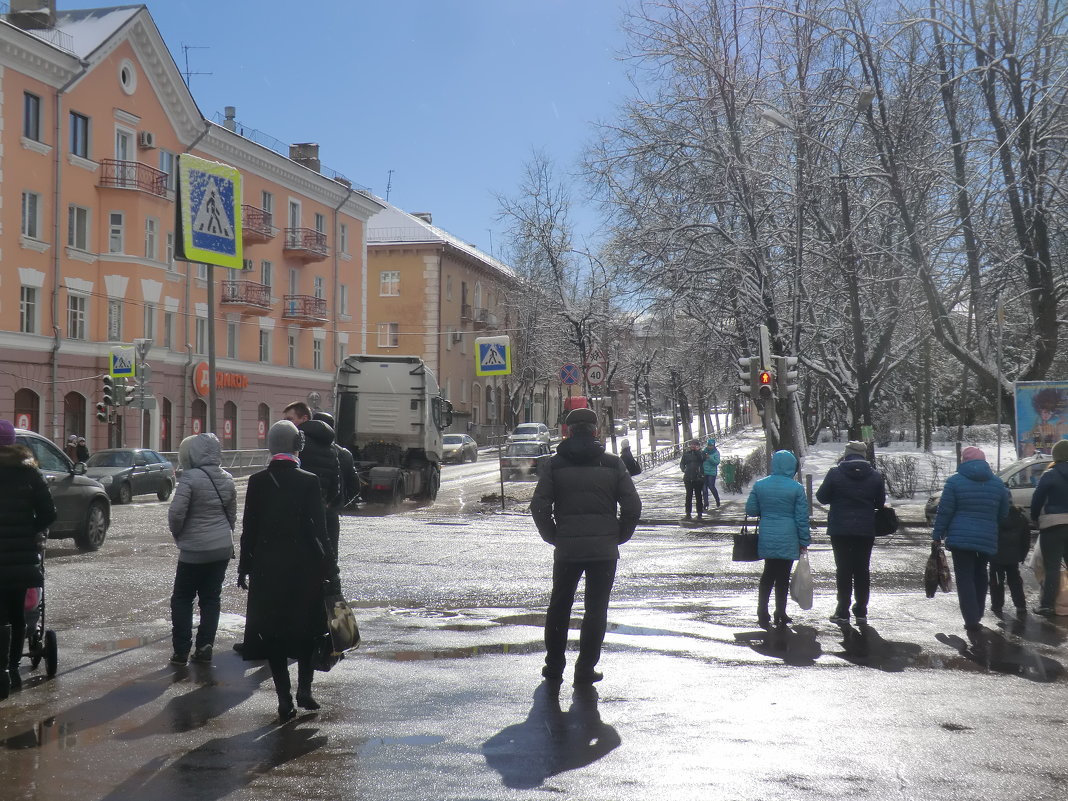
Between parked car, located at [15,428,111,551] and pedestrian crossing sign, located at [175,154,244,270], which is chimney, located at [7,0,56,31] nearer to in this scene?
parked car, located at [15,428,111,551]

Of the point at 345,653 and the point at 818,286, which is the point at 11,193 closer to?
the point at 818,286

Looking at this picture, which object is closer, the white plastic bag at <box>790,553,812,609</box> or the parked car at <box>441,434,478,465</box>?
the white plastic bag at <box>790,553,812,609</box>

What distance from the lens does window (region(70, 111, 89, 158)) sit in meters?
36.3

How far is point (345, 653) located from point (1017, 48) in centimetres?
→ 1953

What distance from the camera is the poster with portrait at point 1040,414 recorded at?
2202 cm

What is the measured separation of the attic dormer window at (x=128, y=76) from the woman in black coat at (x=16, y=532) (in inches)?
1365

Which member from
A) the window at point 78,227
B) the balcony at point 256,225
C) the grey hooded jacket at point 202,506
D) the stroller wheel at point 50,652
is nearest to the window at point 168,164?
the window at point 78,227

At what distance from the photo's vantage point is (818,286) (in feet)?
95.5

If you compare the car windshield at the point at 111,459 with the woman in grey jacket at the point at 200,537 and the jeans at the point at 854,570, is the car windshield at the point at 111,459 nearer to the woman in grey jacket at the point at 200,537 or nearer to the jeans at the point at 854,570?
the woman in grey jacket at the point at 200,537

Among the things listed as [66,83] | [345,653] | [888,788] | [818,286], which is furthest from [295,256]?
[888,788]

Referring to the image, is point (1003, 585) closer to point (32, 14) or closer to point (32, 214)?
point (32, 214)

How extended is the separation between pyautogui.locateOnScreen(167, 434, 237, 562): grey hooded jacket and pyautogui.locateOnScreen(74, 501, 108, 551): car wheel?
29.0 ft

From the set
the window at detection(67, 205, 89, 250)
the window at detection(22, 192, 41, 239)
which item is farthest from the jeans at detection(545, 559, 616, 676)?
the window at detection(67, 205, 89, 250)

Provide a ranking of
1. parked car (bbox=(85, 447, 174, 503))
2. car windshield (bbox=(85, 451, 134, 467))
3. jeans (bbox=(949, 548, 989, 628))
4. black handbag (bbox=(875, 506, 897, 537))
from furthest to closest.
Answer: car windshield (bbox=(85, 451, 134, 467))
parked car (bbox=(85, 447, 174, 503))
black handbag (bbox=(875, 506, 897, 537))
jeans (bbox=(949, 548, 989, 628))
